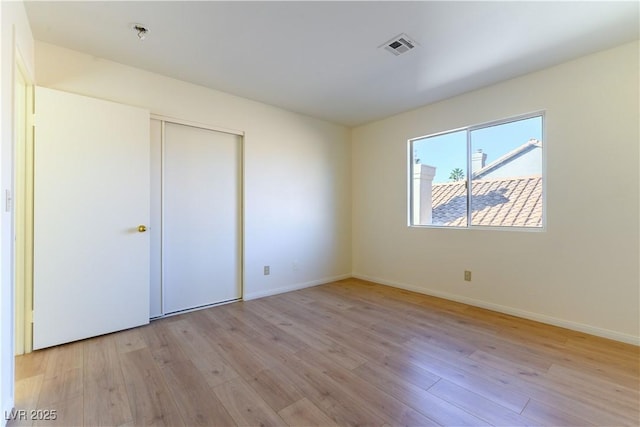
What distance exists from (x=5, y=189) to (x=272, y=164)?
258 cm

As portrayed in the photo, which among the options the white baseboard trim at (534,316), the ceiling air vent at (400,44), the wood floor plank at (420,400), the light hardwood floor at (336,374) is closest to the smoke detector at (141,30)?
the ceiling air vent at (400,44)

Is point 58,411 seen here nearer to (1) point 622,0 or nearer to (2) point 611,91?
(1) point 622,0

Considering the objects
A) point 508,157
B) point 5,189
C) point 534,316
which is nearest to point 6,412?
point 5,189

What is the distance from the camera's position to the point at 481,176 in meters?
3.34

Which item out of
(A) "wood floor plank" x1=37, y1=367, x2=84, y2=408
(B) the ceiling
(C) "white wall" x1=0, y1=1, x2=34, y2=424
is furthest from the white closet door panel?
(C) "white wall" x1=0, y1=1, x2=34, y2=424

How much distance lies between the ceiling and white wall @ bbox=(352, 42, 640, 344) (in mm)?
245

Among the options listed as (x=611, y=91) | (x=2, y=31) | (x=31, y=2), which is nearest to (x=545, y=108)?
(x=611, y=91)

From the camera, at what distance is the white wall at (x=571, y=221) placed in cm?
238

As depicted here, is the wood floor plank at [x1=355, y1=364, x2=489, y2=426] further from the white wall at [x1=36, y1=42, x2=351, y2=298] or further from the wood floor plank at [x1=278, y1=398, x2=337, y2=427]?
the white wall at [x1=36, y1=42, x2=351, y2=298]

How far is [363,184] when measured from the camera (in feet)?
15.3

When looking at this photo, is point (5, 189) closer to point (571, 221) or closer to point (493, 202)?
point (493, 202)

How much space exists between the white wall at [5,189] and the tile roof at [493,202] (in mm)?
3994

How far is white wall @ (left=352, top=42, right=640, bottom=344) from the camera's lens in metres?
2.38

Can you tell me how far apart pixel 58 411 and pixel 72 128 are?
207 centimetres
